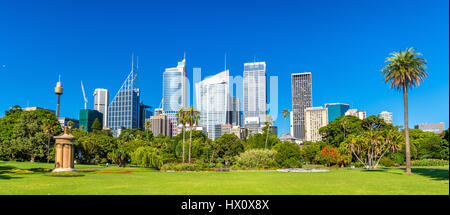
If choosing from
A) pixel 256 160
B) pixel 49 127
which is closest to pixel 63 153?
pixel 256 160

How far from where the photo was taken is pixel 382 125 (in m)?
96.9

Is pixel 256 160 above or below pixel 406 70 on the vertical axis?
below

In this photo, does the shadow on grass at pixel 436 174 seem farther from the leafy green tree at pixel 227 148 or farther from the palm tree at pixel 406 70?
the leafy green tree at pixel 227 148

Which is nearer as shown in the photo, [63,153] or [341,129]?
[63,153]

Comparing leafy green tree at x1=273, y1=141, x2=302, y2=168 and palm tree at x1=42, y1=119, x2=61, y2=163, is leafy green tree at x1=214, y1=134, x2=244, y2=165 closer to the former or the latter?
leafy green tree at x1=273, y1=141, x2=302, y2=168

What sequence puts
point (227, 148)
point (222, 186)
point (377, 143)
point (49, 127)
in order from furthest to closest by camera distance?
point (227, 148) < point (49, 127) < point (377, 143) < point (222, 186)

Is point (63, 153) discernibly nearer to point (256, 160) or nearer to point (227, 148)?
point (256, 160)

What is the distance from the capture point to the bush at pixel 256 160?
58.8m

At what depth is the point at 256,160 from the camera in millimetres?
59344

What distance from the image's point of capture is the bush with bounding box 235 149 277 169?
5881 cm

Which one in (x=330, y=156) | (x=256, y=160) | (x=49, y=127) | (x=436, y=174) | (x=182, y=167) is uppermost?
(x=49, y=127)

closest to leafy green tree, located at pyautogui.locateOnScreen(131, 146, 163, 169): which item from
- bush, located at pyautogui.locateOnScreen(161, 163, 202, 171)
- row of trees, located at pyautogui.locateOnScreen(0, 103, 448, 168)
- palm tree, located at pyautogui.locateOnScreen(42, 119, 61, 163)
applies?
row of trees, located at pyautogui.locateOnScreen(0, 103, 448, 168)
